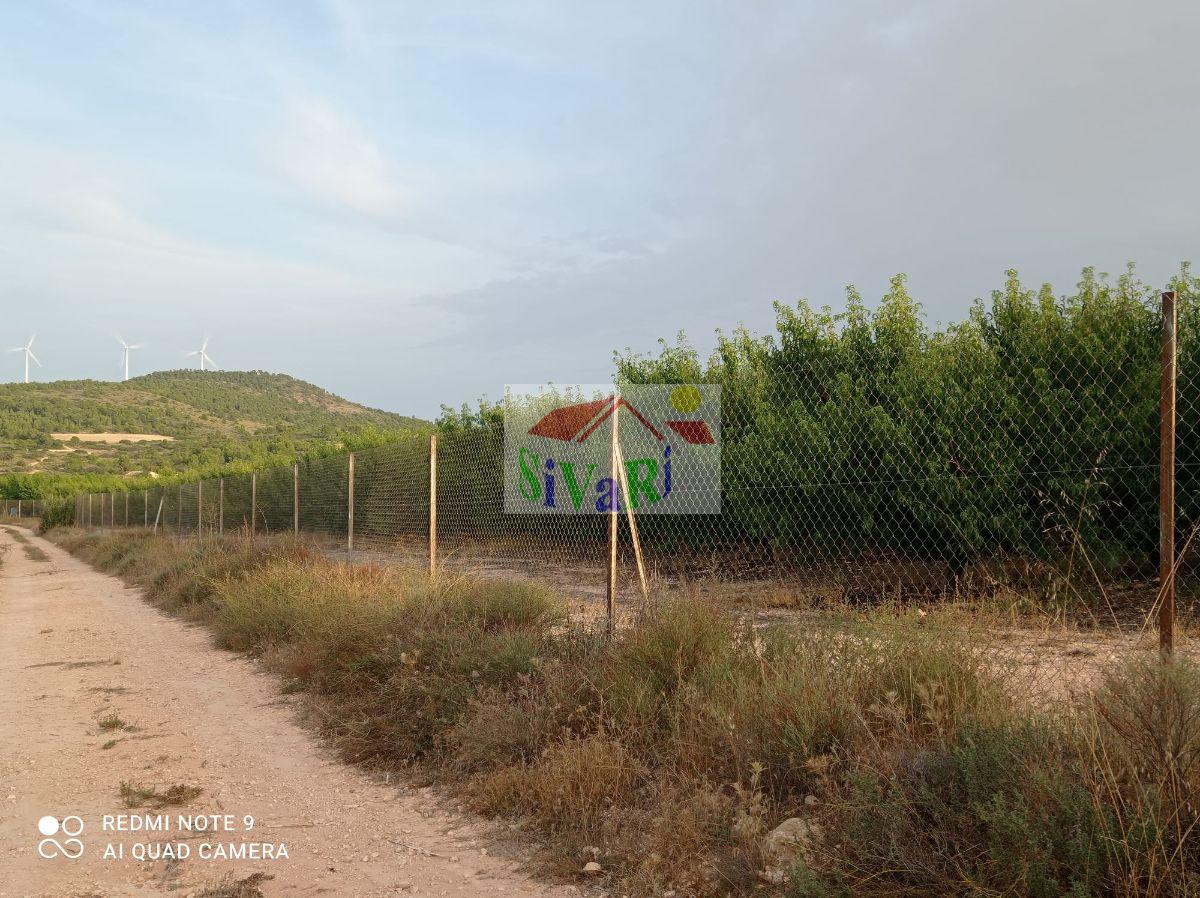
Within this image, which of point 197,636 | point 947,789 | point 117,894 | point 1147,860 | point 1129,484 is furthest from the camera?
point 197,636

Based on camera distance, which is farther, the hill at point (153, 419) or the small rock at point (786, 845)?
the hill at point (153, 419)

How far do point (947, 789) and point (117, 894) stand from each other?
126 inches

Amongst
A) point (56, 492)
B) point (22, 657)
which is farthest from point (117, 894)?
point (56, 492)

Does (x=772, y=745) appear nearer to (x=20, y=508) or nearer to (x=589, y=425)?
(x=589, y=425)

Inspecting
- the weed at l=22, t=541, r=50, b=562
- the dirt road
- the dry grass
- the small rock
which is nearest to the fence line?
the dry grass

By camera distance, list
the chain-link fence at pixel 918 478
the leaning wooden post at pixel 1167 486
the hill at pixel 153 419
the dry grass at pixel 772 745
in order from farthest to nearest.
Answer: the hill at pixel 153 419
the chain-link fence at pixel 918 478
the leaning wooden post at pixel 1167 486
the dry grass at pixel 772 745

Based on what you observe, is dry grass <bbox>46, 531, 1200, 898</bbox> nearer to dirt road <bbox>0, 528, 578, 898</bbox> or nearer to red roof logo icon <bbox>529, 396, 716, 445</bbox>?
dirt road <bbox>0, 528, 578, 898</bbox>

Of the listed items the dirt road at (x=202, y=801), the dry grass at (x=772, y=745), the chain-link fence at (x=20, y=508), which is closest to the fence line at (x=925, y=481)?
the dry grass at (x=772, y=745)

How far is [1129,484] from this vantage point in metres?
7.07

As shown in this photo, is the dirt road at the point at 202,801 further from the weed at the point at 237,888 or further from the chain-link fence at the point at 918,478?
the chain-link fence at the point at 918,478

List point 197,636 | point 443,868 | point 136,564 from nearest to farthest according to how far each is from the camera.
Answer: point 443,868 → point 197,636 → point 136,564

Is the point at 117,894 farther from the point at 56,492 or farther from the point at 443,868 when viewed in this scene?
the point at 56,492
